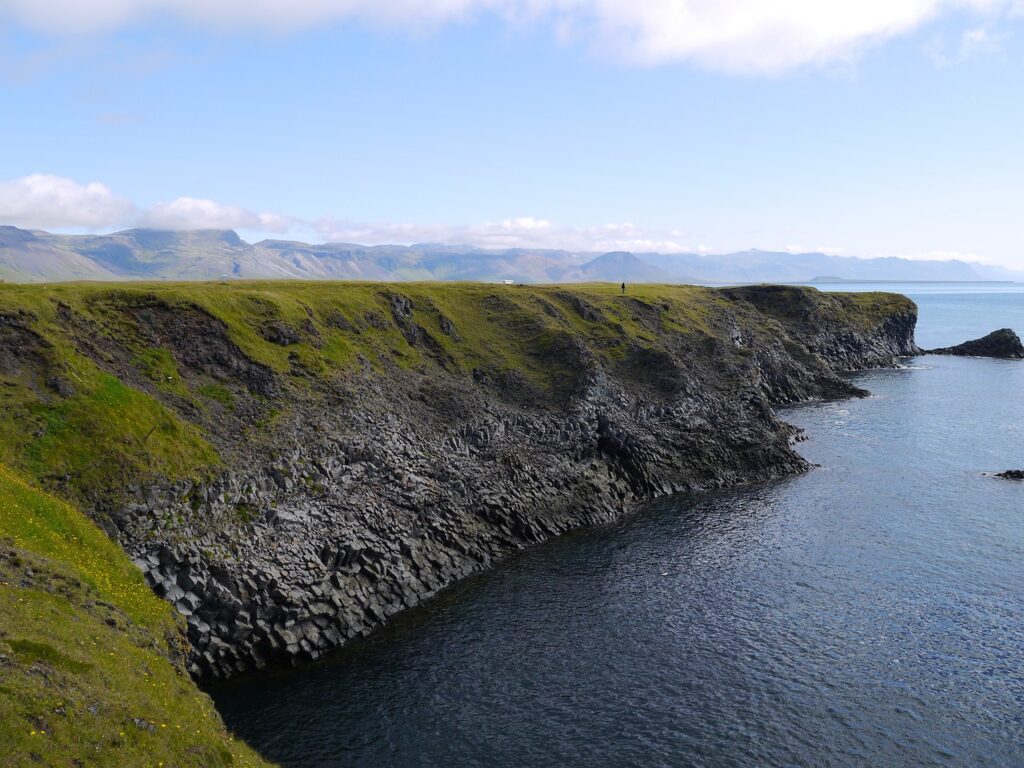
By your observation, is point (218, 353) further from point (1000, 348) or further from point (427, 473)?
point (1000, 348)

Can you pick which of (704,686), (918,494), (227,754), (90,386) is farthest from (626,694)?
(918,494)

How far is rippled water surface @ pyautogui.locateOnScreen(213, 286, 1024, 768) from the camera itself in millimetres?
39250

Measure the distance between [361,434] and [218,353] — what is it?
15.4 m

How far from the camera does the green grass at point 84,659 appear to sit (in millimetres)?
24719

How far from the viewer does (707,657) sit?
47.8m

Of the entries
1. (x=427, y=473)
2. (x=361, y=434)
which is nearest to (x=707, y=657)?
(x=427, y=473)

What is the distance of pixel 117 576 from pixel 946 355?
21190 cm

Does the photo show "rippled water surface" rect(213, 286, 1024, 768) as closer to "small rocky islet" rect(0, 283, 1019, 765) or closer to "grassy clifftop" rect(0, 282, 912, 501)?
"small rocky islet" rect(0, 283, 1019, 765)

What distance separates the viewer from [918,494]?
80188mm

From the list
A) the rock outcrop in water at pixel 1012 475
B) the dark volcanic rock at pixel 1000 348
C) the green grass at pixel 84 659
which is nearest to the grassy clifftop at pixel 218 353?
the green grass at pixel 84 659

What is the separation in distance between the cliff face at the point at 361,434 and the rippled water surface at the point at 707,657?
15.6ft

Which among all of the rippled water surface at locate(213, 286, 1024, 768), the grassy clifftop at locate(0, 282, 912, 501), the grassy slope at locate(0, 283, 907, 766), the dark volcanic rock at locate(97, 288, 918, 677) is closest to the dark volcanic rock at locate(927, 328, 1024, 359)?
the dark volcanic rock at locate(97, 288, 918, 677)

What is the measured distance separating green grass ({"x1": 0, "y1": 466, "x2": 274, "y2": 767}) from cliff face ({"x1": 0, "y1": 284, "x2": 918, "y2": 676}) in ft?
16.2

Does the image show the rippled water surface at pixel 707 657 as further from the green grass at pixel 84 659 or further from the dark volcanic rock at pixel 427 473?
the green grass at pixel 84 659
